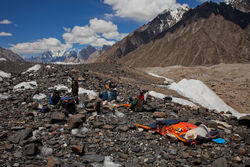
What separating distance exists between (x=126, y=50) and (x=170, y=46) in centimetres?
6958

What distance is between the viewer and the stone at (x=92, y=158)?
4.76 metres

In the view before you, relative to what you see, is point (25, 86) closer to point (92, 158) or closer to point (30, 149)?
point (30, 149)

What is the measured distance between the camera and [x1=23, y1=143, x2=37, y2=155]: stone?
15.3 feet

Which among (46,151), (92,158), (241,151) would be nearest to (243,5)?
(241,151)

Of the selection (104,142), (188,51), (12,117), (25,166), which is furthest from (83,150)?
(188,51)

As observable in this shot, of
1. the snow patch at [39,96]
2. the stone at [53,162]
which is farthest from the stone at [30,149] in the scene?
the snow patch at [39,96]

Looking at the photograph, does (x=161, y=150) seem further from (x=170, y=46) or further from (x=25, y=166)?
(x=170, y=46)

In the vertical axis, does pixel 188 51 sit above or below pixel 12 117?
above

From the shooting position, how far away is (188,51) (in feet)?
309

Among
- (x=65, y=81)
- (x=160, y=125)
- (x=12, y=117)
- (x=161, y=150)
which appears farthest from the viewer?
(x=65, y=81)

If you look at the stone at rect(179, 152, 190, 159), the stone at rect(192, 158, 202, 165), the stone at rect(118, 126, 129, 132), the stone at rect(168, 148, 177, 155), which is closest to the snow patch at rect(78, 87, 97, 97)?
the stone at rect(118, 126, 129, 132)

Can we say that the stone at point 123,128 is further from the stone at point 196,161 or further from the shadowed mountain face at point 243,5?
the shadowed mountain face at point 243,5

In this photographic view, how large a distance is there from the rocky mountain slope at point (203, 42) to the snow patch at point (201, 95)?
247 ft

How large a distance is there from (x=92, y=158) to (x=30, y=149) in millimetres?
1726
